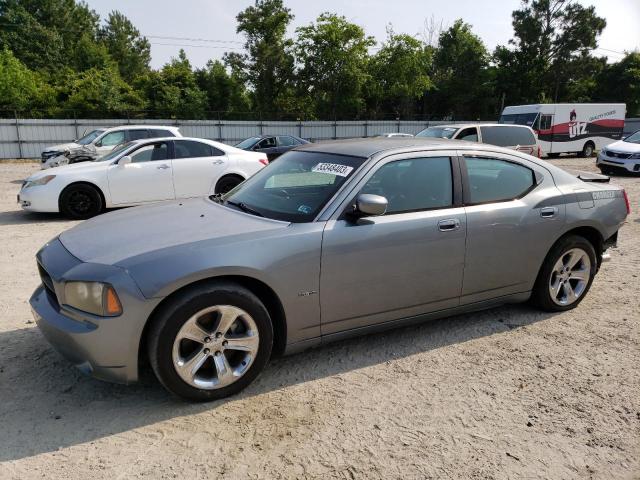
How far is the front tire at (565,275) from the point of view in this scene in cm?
439

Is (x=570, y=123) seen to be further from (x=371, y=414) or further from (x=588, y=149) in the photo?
(x=371, y=414)

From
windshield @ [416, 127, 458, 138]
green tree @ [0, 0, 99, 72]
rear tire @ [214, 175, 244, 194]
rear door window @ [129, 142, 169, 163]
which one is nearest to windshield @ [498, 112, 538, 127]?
windshield @ [416, 127, 458, 138]

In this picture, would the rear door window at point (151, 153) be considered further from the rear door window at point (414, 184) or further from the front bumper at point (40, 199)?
the rear door window at point (414, 184)

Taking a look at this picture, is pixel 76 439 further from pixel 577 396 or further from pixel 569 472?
pixel 577 396

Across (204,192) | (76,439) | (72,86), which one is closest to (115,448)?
(76,439)

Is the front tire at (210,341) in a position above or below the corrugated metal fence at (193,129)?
below

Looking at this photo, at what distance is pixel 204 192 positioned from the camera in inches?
376

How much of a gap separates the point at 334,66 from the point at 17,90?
23.8m

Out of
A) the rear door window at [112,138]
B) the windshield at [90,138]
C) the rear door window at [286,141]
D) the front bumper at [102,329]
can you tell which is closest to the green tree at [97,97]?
the rear door window at [286,141]

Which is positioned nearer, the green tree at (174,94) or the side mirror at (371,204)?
the side mirror at (371,204)

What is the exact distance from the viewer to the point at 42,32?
48125mm

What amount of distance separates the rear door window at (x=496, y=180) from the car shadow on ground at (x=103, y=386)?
116 cm

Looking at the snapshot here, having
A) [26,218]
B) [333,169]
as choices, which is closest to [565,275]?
[333,169]

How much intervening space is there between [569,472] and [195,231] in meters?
2.57
